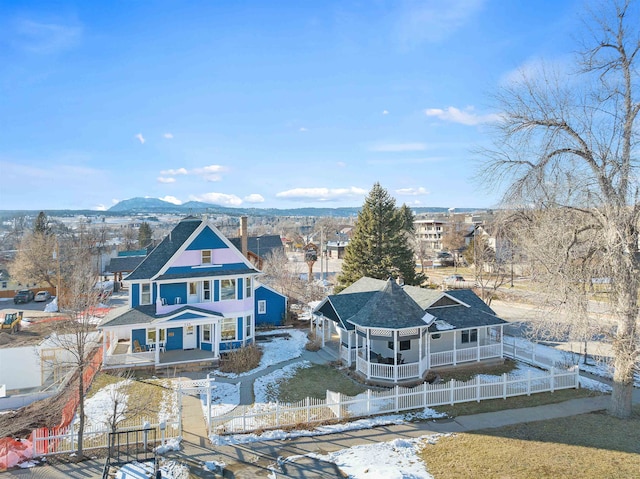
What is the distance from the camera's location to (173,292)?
2350 centimetres

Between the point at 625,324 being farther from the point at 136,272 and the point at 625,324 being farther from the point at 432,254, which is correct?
the point at 432,254

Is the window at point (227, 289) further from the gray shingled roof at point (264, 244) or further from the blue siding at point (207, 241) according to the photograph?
the gray shingled roof at point (264, 244)

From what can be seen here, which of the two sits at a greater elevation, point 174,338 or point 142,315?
point 142,315

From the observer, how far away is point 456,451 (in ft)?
41.1

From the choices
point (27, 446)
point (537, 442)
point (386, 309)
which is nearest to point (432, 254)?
point (386, 309)

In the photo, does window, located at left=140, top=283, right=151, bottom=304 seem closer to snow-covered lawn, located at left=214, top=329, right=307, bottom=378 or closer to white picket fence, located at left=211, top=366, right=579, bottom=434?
snow-covered lawn, located at left=214, top=329, right=307, bottom=378

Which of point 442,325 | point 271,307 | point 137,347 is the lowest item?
point 137,347

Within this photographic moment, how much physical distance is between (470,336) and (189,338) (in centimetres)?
1609

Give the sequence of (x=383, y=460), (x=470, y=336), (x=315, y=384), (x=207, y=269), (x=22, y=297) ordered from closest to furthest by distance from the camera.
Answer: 1. (x=383, y=460)
2. (x=315, y=384)
3. (x=470, y=336)
4. (x=207, y=269)
5. (x=22, y=297)

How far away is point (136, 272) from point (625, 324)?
918 inches

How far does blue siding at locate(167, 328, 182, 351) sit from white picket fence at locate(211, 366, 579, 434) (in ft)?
30.2

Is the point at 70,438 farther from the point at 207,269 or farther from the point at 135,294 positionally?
the point at 207,269

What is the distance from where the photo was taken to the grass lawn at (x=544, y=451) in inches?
450

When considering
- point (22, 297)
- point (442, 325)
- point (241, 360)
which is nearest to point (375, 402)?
point (442, 325)
